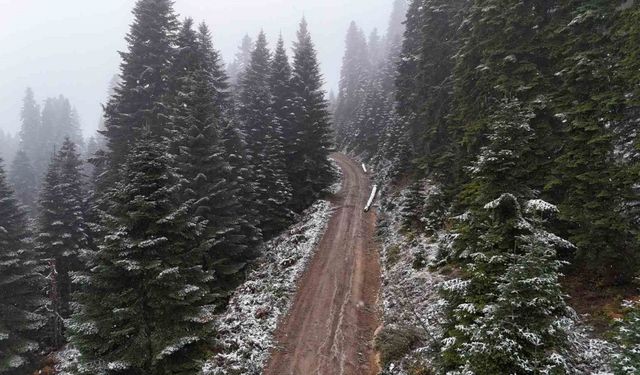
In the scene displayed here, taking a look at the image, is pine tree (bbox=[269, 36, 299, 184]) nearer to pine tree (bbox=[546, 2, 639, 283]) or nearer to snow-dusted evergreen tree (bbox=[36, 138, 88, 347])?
snow-dusted evergreen tree (bbox=[36, 138, 88, 347])

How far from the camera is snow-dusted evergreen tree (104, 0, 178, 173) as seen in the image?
28.3 meters

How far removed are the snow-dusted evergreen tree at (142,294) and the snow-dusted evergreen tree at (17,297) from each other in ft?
28.5

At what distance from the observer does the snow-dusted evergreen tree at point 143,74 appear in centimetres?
2830

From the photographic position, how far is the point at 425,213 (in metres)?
23.7

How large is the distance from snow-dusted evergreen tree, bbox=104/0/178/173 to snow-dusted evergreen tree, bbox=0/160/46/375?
7.85 m

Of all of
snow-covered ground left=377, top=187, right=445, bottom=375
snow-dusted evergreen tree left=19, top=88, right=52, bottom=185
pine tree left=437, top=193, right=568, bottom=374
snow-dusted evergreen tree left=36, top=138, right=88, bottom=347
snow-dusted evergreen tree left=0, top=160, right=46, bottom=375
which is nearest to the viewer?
pine tree left=437, top=193, right=568, bottom=374

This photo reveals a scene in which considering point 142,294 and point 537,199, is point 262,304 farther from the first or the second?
point 537,199

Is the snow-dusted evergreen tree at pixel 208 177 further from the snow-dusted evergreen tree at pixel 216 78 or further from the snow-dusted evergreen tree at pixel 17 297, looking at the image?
the snow-dusted evergreen tree at pixel 17 297

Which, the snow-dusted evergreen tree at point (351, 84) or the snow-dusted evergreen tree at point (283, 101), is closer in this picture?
A: the snow-dusted evergreen tree at point (283, 101)

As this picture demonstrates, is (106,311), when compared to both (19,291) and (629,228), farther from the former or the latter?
(629,228)

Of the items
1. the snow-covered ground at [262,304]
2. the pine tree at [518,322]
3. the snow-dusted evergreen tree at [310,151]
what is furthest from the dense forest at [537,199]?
the snow-dusted evergreen tree at [310,151]

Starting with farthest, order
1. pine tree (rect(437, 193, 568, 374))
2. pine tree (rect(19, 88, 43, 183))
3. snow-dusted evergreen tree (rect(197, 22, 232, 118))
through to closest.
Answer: pine tree (rect(19, 88, 43, 183)), snow-dusted evergreen tree (rect(197, 22, 232, 118)), pine tree (rect(437, 193, 568, 374))

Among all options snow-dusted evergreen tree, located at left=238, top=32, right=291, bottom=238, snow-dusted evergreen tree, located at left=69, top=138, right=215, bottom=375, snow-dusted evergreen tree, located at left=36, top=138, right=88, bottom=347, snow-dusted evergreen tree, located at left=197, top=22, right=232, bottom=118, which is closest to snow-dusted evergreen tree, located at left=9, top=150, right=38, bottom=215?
snow-dusted evergreen tree, located at left=36, top=138, right=88, bottom=347

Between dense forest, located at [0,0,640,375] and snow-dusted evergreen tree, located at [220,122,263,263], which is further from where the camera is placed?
snow-dusted evergreen tree, located at [220,122,263,263]
